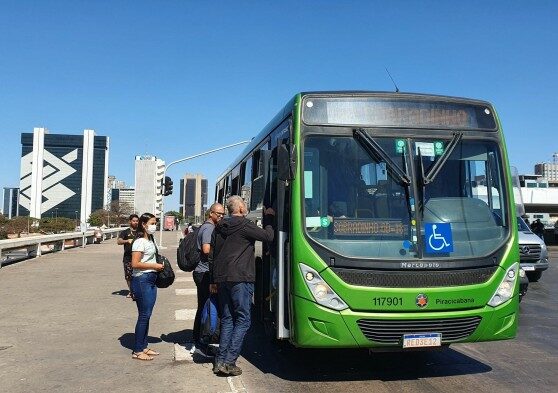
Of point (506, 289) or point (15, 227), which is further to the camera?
point (15, 227)

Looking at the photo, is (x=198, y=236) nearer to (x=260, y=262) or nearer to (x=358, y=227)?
(x=260, y=262)

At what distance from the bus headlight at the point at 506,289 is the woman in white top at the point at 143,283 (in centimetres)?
382

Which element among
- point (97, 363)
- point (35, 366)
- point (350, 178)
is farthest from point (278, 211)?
point (35, 366)

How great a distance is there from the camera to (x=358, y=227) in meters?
5.50

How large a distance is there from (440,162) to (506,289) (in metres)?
1.51

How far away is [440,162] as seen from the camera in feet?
18.7

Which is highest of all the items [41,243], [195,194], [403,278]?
[195,194]

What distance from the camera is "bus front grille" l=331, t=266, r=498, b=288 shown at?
5230 millimetres

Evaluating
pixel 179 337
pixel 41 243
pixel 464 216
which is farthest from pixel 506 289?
pixel 41 243

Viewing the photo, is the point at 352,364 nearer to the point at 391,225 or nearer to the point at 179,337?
the point at 391,225

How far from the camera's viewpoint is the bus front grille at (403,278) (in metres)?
5.23

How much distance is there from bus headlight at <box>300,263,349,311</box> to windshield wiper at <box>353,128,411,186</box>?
137 centimetres

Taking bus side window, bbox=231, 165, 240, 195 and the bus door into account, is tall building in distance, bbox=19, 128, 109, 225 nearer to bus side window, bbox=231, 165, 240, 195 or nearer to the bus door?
bus side window, bbox=231, 165, 240, 195

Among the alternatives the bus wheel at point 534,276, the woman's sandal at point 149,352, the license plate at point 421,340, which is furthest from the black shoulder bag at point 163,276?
the bus wheel at point 534,276
